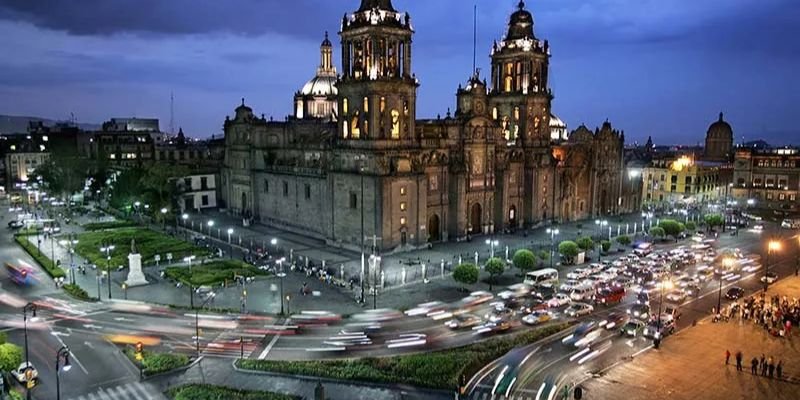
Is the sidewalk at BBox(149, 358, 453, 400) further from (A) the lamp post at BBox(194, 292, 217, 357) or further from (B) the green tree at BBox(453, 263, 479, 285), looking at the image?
(B) the green tree at BBox(453, 263, 479, 285)

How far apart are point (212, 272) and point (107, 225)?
118ft

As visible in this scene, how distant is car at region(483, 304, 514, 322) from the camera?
48312 millimetres

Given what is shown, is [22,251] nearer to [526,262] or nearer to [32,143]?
[526,262]

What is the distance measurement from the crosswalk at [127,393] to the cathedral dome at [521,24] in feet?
249

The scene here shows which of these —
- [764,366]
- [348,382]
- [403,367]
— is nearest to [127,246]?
[348,382]

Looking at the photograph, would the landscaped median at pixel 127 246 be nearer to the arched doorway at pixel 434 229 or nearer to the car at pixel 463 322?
the arched doorway at pixel 434 229

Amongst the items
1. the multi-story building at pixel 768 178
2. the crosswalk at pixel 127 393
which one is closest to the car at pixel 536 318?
the crosswalk at pixel 127 393

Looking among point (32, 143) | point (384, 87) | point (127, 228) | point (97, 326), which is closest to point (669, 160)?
point (384, 87)

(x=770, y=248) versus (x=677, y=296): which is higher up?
(x=770, y=248)

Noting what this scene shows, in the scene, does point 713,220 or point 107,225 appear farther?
point 713,220

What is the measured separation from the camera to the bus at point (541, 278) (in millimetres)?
58719

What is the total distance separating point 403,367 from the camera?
37.7 meters

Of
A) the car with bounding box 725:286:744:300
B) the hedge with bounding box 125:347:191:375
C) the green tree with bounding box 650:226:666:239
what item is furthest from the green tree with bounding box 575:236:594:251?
the hedge with bounding box 125:347:191:375

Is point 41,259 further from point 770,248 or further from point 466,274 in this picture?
point 770,248
